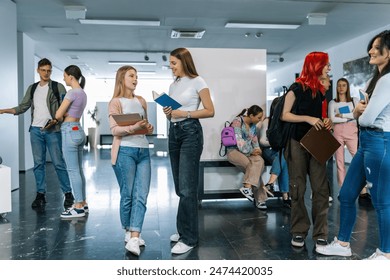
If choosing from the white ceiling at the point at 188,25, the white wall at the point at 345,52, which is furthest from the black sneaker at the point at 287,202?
the white wall at the point at 345,52

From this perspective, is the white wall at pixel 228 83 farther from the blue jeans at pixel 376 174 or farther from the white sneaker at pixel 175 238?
the blue jeans at pixel 376 174

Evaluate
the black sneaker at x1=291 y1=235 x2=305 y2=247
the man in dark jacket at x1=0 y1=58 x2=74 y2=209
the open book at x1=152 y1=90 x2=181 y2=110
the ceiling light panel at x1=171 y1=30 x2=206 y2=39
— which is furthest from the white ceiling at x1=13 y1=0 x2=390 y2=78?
the black sneaker at x1=291 y1=235 x2=305 y2=247

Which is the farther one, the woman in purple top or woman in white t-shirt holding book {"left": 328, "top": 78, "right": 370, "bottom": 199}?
woman in white t-shirt holding book {"left": 328, "top": 78, "right": 370, "bottom": 199}

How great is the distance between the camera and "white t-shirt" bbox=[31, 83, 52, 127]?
4375 millimetres

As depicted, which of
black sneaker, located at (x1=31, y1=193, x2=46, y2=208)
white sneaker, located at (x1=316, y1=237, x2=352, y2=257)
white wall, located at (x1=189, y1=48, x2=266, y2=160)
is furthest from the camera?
white wall, located at (x1=189, y1=48, x2=266, y2=160)

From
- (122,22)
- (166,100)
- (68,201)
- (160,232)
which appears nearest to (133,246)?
(160,232)

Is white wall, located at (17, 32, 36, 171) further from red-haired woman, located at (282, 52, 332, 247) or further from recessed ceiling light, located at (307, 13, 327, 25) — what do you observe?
red-haired woman, located at (282, 52, 332, 247)

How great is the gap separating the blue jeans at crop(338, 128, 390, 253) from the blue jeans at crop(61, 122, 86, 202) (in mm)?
2541

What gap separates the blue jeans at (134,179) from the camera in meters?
2.86

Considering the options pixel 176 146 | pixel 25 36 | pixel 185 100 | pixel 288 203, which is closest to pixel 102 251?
pixel 176 146

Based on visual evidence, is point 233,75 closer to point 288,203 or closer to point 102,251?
point 288,203

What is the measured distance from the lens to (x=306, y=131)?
9.59 ft

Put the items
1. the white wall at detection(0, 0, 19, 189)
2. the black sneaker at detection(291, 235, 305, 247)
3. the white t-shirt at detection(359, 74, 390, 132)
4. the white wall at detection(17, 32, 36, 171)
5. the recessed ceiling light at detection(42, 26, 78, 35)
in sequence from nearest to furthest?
the white t-shirt at detection(359, 74, 390, 132), the black sneaker at detection(291, 235, 305, 247), the white wall at detection(0, 0, 19, 189), the recessed ceiling light at detection(42, 26, 78, 35), the white wall at detection(17, 32, 36, 171)
